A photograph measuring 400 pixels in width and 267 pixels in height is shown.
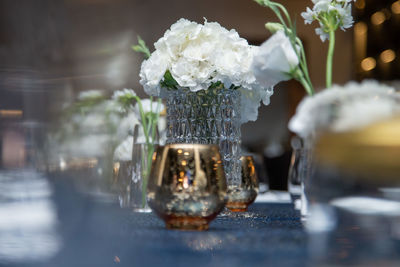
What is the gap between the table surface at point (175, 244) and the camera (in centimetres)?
52

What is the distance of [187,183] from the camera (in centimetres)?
69

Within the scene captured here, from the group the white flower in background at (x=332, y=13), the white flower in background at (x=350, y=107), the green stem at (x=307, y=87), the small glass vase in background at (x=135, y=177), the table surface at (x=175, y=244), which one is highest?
the white flower in background at (x=332, y=13)

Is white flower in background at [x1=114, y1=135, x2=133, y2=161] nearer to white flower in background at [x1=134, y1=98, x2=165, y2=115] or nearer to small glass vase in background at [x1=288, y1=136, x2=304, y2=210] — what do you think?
white flower in background at [x1=134, y1=98, x2=165, y2=115]

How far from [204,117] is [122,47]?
3.84 metres

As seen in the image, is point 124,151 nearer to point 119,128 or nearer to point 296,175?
point 119,128

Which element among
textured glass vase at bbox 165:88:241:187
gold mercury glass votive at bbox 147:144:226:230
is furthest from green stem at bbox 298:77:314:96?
textured glass vase at bbox 165:88:241:187

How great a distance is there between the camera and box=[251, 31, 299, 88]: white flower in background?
73cm

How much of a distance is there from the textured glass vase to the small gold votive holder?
31 mm

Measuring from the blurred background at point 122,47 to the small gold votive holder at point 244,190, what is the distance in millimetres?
2369

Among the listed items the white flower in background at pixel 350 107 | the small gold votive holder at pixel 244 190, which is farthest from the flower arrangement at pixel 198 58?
the white flower in background at pixel 350 107

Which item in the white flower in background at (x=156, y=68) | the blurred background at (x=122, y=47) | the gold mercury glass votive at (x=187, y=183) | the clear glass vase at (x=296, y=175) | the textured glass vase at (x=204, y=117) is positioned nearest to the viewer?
the gold mercury glass votive at (x=187, y=183)

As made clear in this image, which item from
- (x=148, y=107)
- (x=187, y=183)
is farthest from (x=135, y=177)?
(x=187, y=183)

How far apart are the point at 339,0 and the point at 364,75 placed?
4.98 metres

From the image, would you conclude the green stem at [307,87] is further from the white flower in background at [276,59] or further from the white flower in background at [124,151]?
the white flower in background at [124,151]
